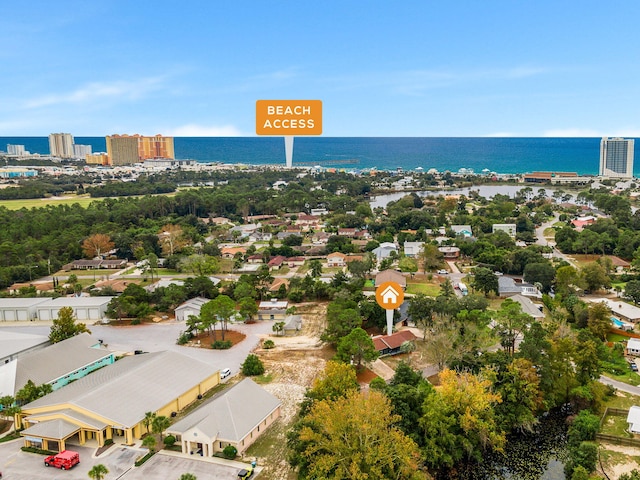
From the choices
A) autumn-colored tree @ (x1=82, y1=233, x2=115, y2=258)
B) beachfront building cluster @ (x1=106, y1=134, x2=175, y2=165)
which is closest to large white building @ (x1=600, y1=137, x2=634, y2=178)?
autumn-colored tree @ (x1=82, y1=233, x2=115, y2=258)

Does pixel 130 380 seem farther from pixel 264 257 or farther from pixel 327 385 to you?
pixel 264 257

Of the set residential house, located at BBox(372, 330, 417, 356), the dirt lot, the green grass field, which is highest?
the green grass field

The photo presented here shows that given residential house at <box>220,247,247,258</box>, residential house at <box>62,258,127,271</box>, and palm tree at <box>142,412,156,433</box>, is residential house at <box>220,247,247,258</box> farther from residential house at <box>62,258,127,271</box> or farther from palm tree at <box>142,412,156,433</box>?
palm tree at <box>142,412,156,433</box>

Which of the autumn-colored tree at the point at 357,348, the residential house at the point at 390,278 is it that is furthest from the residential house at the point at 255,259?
the autumn-colored tree at the point at 357,348

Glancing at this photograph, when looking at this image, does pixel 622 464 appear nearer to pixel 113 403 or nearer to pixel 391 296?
pixel 391 296

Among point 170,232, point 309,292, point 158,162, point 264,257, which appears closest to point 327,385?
point 309,292

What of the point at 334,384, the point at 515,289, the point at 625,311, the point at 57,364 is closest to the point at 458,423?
the point at 334,384
